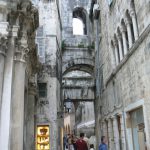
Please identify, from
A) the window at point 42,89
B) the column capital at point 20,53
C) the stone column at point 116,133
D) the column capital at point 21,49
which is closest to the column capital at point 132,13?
the column capital at point 21,49

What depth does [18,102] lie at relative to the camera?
6.71 metres

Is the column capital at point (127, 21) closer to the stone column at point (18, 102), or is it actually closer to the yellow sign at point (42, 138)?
the stone column at point (18, 102)

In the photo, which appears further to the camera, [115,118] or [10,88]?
[115,118]

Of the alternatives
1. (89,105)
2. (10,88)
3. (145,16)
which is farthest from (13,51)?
(89,105)

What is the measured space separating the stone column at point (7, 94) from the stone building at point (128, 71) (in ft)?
13.3

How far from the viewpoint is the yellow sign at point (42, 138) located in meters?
14.0

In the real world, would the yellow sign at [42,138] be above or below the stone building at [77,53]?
below

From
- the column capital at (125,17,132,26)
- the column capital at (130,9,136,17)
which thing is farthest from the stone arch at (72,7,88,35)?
the column capital at (130,9,136,17)

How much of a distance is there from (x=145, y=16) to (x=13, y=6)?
411 centimetres

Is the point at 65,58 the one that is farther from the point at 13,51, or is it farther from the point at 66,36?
the point at 13,51

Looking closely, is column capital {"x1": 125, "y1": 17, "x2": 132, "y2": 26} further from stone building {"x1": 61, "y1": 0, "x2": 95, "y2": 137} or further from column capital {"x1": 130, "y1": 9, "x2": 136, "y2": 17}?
stone building {"x1": 61, "y1": 0, "x2": 95, "y2": 137}

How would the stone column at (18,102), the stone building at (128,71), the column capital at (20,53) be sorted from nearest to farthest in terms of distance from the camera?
the stone column at (18,102)
the column capital at (20,53)
the stone building at (128,71)

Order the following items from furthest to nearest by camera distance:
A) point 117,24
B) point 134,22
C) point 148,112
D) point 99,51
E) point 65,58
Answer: point 65,58 → point 99,51 → point 117,24 → point 134,22 → point 148,112

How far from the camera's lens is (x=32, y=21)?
7.94 meters
